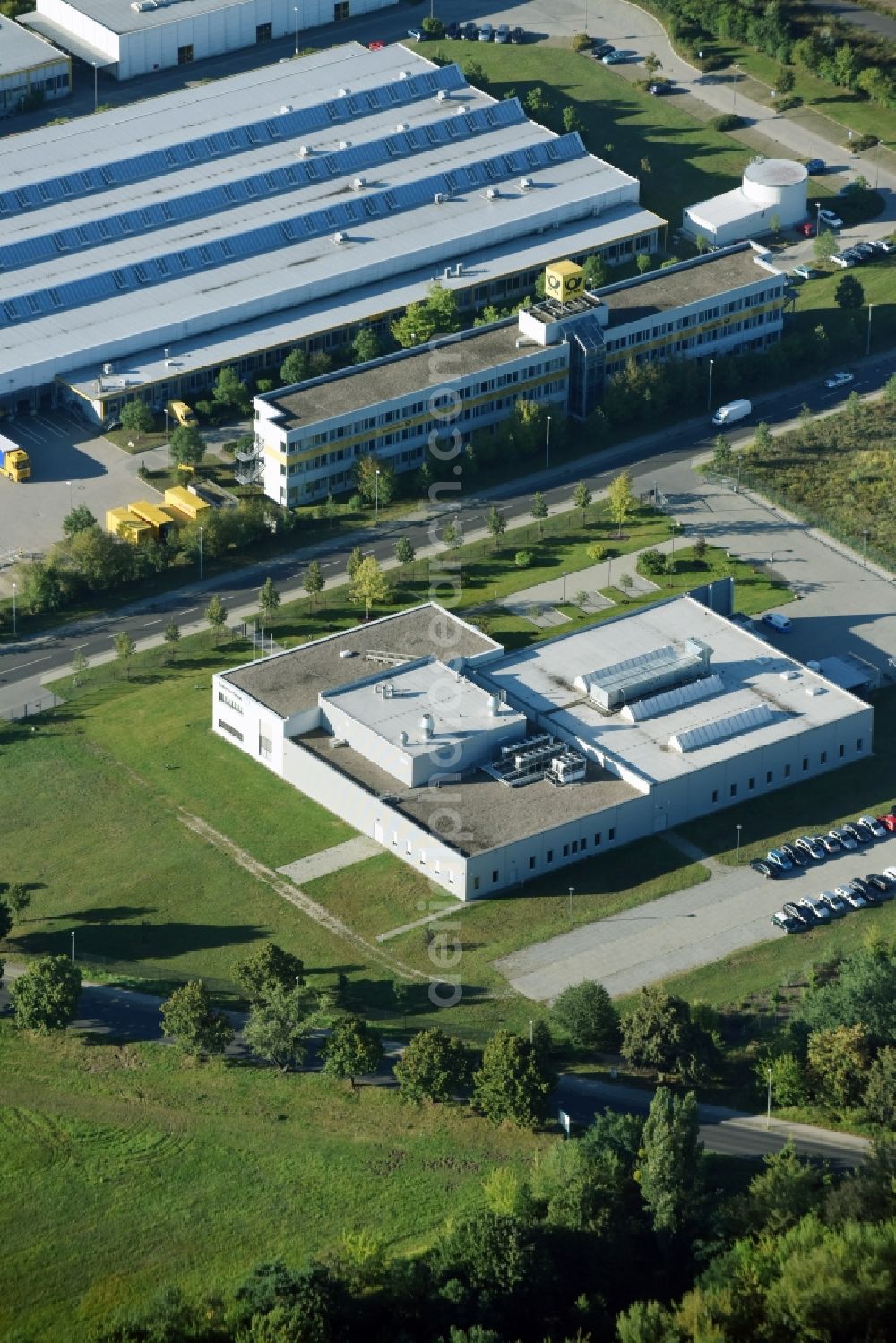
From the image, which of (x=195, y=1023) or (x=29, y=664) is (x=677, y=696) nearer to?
(x=195, y=1023)

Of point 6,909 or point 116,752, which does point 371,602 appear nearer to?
point 116,752

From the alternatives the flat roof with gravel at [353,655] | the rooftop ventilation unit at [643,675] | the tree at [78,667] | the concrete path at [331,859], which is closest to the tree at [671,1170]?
the concrete path at [331,859]

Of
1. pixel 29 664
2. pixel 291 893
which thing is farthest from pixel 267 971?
pixel 29 664

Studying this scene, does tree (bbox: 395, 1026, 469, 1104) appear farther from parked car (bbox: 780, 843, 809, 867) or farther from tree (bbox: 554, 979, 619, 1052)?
parked car (bbox: 780, 843, 809, 867)

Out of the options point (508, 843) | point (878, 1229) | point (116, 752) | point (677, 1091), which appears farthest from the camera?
point (116, 752)

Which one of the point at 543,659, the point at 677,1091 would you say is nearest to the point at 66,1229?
the point at 677,1091

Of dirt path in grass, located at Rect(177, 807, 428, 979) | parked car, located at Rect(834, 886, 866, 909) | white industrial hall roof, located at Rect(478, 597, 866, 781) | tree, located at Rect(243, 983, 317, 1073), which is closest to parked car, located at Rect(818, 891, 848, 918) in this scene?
parked car, located at Rect(834, 886, 866, 909)

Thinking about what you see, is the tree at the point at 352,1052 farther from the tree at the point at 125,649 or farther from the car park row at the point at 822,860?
the tree at the point at 125,649
